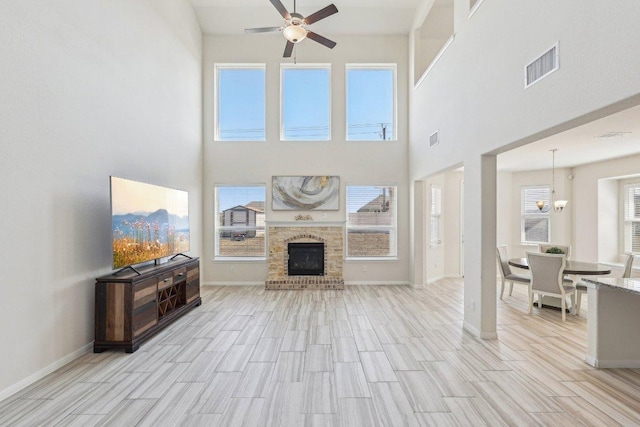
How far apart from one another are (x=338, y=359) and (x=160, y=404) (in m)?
1.67

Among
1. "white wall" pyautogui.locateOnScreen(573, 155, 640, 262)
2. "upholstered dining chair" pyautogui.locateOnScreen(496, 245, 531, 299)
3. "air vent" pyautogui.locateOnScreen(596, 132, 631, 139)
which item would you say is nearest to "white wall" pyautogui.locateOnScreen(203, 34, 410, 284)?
"upholstered dining chair" pyautogui.locateOnScreen(496, 245, 531, 299)

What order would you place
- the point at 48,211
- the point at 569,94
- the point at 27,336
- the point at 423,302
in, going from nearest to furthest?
the point at 569,94, the point at 27,336, the point at 48,211, the point at 423,302

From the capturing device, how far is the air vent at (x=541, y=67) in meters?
2.64

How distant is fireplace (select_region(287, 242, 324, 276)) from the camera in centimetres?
702

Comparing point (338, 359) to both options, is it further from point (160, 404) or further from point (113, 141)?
point (113, 141)

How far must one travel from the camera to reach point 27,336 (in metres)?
2.82

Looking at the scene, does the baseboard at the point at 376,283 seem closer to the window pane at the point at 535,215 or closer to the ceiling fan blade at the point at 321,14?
the window pane at the point at 535,215

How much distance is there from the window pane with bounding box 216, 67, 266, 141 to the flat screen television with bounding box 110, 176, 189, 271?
8.35 feet

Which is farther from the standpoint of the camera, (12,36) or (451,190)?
(451,190)

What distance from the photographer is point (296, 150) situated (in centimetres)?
716

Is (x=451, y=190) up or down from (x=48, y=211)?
up

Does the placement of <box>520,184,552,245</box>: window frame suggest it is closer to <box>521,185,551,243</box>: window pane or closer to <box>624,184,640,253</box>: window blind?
<box>521,185,551,243</box>: window pane

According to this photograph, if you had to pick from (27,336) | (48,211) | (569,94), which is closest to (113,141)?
(48,211)

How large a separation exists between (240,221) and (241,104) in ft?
8.78
